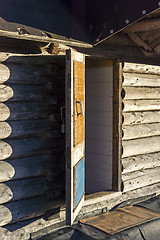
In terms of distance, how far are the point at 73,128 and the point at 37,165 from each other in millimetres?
755

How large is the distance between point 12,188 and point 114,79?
2284 millimetres

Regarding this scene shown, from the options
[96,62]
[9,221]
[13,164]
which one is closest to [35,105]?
[13,164]

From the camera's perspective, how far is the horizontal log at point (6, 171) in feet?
11.7

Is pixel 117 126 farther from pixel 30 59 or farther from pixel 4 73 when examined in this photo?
pixel 4 73

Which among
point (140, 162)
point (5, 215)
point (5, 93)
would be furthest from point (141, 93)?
point (5, 215)

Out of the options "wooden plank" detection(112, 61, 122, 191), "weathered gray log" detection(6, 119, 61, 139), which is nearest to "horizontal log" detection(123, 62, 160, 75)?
"wooden plank" detection(112, 61, 122, 191)

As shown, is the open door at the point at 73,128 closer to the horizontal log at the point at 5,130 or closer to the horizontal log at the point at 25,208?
the horizontal log at the point at 25,208

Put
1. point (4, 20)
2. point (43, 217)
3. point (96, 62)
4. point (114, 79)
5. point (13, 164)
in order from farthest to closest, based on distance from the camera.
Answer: point (96, 62)
point (114, 79)
point (43, 217)
point (13, 164)
point (4, 20)

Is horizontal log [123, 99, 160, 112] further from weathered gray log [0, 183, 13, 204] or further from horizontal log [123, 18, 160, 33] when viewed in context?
weathered gray log [0, 183, 13, 204]

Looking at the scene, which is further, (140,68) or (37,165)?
(140,68)

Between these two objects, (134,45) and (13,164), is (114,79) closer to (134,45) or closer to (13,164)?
(134,45)

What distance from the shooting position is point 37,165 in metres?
3.87

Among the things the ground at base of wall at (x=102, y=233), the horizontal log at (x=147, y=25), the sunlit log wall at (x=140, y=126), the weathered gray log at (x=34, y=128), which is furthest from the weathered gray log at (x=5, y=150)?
the horizontal log at (x=147, y=25)

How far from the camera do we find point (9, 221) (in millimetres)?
3662
